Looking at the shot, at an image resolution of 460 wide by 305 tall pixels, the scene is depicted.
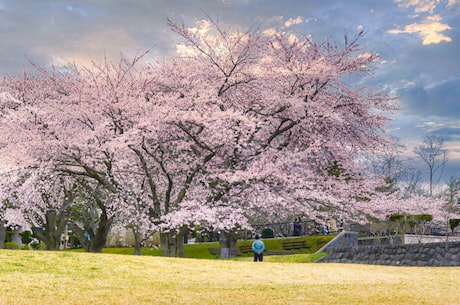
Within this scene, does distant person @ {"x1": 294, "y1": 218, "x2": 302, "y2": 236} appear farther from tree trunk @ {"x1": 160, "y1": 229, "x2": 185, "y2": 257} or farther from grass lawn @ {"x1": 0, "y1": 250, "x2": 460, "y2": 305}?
grass lawn @ {"x1": 0, "y1": 250, "x2": 460, "y2": 305}

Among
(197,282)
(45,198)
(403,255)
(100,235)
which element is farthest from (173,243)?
(403,255)

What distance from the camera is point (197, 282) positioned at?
1485 centimetres

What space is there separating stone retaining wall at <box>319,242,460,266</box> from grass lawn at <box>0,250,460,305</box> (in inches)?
122

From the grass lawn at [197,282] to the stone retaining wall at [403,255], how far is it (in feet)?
10.2

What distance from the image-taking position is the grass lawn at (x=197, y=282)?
1145cm

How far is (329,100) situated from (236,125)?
4.73 m

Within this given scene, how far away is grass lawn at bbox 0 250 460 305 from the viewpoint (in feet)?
37.6

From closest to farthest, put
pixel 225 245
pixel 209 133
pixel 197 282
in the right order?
1. pixel 197 282
2. pixel 209 133
3. pixel 225 245

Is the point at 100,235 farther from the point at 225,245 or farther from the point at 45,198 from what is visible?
the point at 225,245

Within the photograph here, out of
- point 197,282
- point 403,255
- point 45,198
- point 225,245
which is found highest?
point 45,198

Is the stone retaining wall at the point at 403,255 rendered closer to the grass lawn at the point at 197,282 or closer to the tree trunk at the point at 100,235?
the grass lawn at the point at 197,282

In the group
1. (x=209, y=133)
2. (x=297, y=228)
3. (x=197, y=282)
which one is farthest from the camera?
(x=297, y=228)

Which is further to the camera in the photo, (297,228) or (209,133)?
(297,228)

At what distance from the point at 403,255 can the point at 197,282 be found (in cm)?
1311
